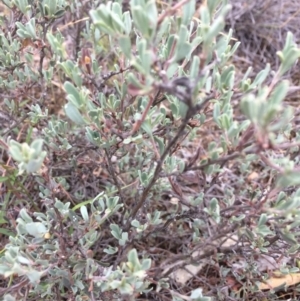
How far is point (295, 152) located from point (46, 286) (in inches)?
41.4

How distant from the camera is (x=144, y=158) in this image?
1683mm

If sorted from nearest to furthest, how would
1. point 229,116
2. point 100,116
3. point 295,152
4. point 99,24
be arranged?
point 99,24 < point 229,116 < point 100,116 < point 295,152

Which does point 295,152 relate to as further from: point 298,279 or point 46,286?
point 46,286

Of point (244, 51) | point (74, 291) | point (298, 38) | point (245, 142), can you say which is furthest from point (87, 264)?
point (298, 38)

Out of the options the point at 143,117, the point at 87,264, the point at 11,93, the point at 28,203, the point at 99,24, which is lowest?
the point at 28,203

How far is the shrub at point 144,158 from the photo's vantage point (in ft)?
3.35

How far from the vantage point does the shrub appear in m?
1.02

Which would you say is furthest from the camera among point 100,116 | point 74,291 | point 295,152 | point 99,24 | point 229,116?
point 295,152

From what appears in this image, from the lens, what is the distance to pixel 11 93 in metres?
1.91

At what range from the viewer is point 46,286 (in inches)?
57.1

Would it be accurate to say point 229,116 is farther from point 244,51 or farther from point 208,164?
point 244,51

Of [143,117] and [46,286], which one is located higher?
[143,117]

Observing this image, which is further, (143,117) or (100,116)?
(100,116)

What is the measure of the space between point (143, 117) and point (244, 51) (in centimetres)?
192
